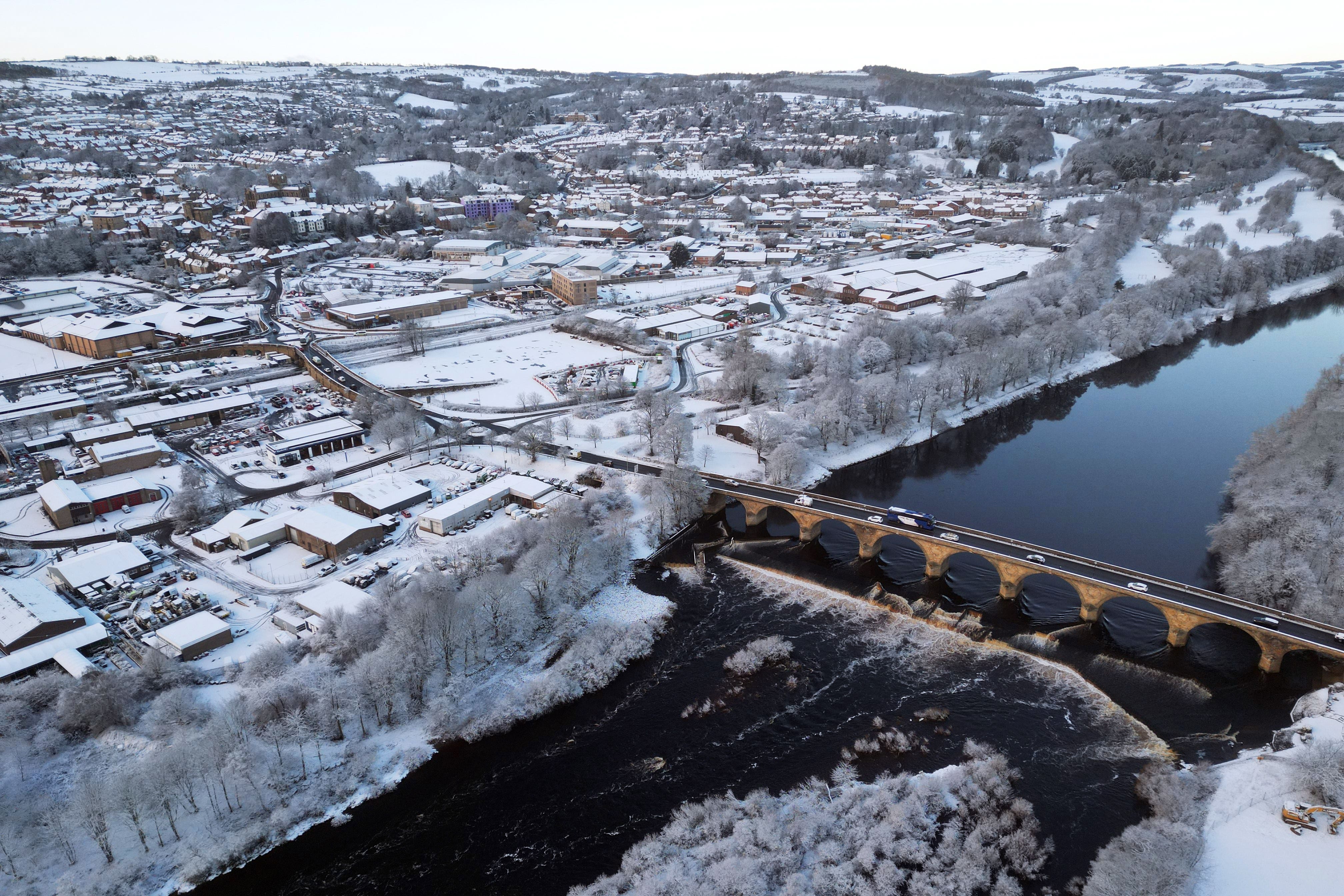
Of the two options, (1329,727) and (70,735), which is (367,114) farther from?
(1329,727)

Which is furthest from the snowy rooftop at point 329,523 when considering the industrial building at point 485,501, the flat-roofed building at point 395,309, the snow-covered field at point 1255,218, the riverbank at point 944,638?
the snow-covered field at point 1255,218

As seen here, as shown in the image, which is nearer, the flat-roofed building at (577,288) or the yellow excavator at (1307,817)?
the yellow excavator at (1307,817)

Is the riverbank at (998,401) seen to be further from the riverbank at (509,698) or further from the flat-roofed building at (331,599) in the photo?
the flat-roofed building at (331,599)

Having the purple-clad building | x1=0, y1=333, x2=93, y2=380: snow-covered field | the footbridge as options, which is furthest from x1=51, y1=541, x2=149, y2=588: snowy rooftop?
the purple-clad building

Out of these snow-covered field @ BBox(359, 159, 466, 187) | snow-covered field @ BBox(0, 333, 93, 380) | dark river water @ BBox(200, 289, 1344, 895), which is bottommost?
dark river water @ BBox(200, 289, 1344, 895)

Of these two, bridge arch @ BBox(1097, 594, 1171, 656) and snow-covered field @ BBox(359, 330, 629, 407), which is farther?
snow-covered field @ BBox(359, 330, 629, 407)

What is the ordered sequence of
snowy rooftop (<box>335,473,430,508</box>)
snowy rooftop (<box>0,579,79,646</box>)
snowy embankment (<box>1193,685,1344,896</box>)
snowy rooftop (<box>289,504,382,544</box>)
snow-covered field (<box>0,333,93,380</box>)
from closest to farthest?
snowy embankment (<box>1193,685,1344,896</box>) → snowy rooftop (<box>0,579,79,646</box>) → snowy rooftop (<box>289,504,382,544</box>) → snowy rooftop (<box>335,473,430,508</box>) → snow-covered field (<box>0,333,93,380</box>)

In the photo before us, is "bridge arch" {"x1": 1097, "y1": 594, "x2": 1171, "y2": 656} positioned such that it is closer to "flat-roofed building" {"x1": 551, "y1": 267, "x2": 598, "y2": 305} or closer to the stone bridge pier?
the stone bridge pier
